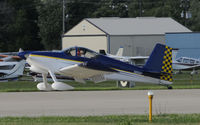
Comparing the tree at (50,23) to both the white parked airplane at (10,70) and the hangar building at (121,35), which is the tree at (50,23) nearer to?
the hangar building at (121,35)

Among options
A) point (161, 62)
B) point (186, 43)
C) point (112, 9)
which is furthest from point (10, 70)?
point (112, 9)

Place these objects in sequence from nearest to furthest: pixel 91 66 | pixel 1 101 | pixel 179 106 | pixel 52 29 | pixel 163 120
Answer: pixel 163 120, pixel 179 106, pixel 1 101, pixel 91 66, pixel 52 29

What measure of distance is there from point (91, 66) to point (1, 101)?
495 cm

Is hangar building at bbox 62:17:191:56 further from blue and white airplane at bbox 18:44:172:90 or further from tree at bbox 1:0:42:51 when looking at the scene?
blue and white airplane at bbox 18:44:172:90

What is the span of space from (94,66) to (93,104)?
5.09 meters

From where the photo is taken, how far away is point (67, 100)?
17766 mm

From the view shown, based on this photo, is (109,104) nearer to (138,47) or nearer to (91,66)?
(91,66)

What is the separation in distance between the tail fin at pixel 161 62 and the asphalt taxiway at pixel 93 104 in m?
3.46

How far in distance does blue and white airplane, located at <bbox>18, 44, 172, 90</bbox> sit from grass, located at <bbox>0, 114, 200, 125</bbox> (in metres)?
8.39

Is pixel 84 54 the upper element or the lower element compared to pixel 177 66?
upper

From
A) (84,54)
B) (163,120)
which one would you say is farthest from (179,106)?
(84,54)

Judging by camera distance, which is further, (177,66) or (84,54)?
(177,66)

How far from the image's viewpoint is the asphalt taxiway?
14656mm

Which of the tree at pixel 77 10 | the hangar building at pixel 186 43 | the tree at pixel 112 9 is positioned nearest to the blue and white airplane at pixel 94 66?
the hangar building at pixel 186 43
